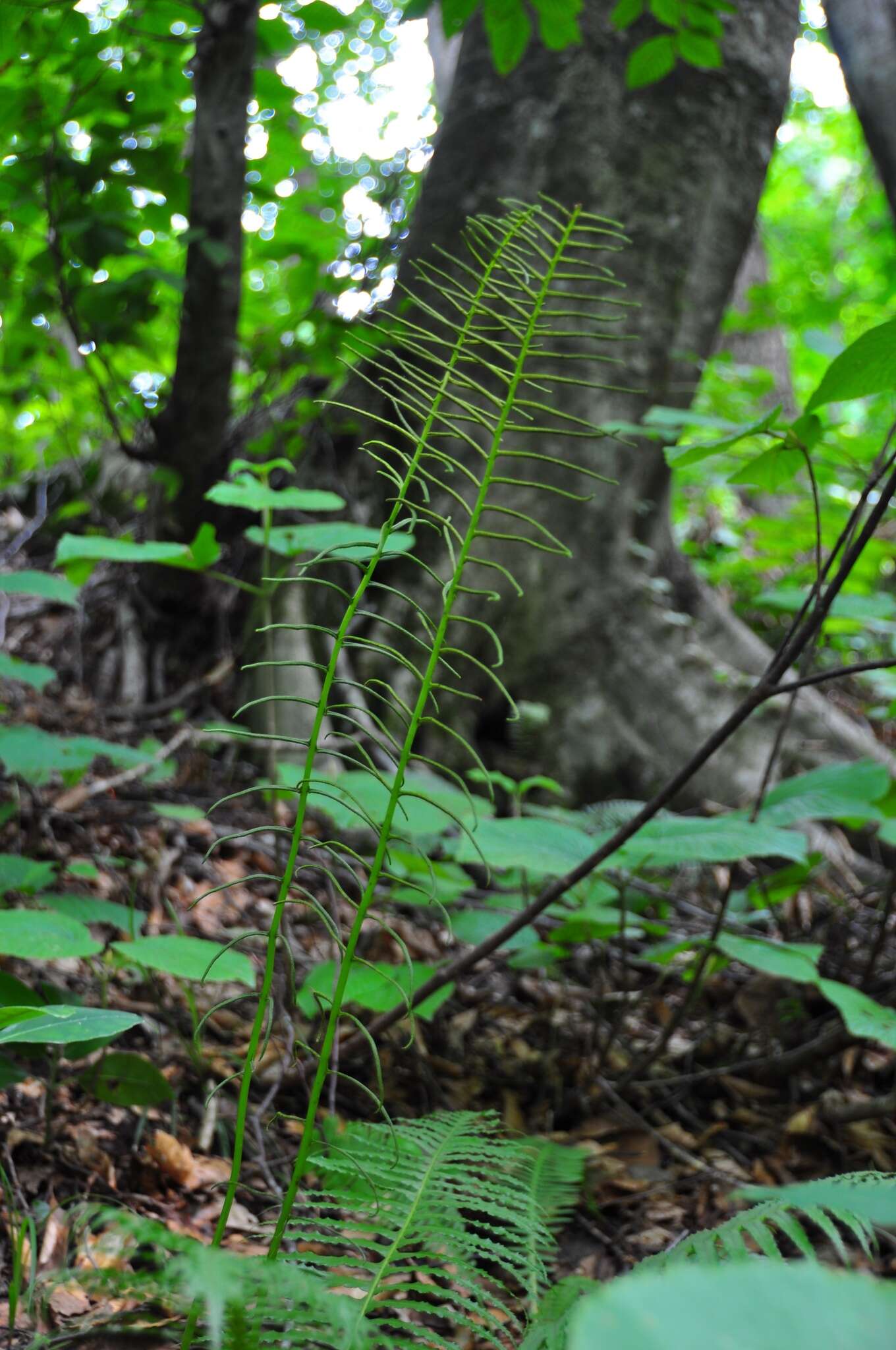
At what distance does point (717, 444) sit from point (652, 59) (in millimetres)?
1101

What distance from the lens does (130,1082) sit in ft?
4.14

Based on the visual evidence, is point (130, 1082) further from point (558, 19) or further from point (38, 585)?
point (558, 19)

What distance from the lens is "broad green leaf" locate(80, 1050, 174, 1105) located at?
49.4 inches

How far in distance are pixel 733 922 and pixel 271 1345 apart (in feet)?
4.55

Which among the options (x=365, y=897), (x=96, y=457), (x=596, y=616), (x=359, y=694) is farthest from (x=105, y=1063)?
(x=96, y=457)

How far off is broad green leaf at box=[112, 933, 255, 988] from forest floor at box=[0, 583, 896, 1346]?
5.2 inches

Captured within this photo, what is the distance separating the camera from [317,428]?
3025 millimetres

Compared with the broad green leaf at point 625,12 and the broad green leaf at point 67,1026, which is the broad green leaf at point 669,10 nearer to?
the broad green leaf at point 625,12

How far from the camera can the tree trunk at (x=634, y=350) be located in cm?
294

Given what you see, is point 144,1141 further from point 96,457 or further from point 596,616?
point 96,457

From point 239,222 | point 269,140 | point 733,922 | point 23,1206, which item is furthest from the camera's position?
point 269,140

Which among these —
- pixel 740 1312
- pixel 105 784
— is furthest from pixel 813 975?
pixel 105 784

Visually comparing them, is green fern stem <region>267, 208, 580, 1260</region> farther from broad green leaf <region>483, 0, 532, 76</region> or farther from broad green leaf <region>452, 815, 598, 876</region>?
broad green leaf <region>483, 0, 532, 76</region>

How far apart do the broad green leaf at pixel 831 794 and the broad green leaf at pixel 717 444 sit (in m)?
0.58
